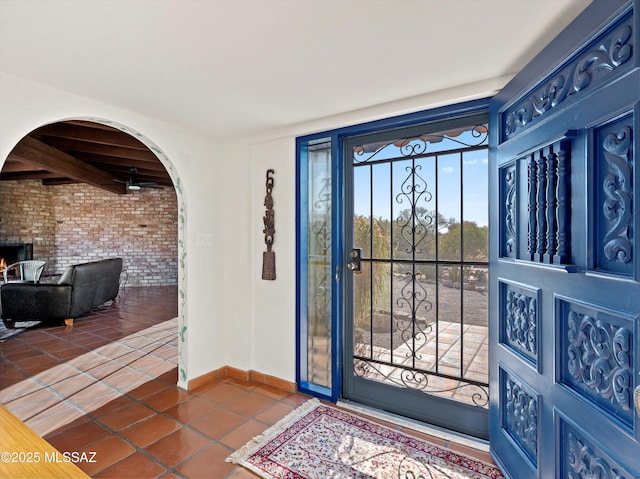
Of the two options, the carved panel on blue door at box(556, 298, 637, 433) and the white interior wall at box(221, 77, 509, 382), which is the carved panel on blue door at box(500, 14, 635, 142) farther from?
the white interior wall at box(221, 77, 509, 382)

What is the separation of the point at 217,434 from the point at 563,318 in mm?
2065

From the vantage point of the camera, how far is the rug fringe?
1931mm

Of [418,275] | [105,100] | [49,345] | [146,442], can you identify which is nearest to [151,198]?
[49,345]

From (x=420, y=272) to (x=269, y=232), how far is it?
1280 millimetres

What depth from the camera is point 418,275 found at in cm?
229

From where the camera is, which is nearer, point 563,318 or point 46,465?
point 46,465

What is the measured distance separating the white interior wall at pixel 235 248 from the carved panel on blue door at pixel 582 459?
1.89 m

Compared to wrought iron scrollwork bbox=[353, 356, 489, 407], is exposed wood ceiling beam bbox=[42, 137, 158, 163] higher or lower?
higher

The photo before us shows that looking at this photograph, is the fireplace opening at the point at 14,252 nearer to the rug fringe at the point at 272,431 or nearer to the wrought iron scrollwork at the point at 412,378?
Result: the rug fringe at the point at 272,431

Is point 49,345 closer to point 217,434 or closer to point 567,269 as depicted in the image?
point 217,434

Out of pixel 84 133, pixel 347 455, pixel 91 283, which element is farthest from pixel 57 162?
pixel 347 455

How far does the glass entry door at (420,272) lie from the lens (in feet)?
6.96

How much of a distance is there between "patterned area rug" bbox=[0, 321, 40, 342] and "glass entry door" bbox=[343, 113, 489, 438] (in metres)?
4.41

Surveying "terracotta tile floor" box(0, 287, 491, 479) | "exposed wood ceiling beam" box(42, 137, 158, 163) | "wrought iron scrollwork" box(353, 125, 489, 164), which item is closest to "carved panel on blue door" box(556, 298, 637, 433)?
"terracotta tile floor" box(0, 287, 491, 479)
